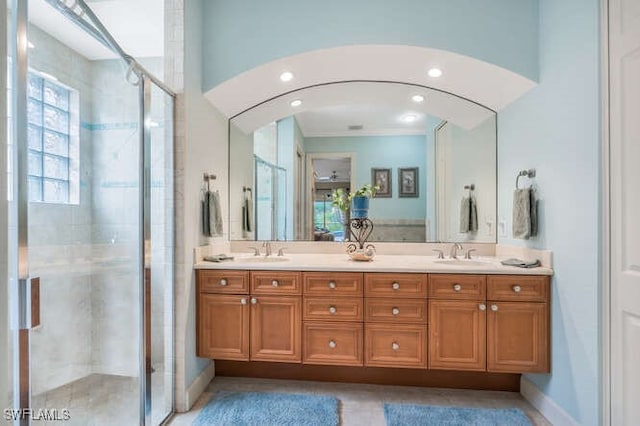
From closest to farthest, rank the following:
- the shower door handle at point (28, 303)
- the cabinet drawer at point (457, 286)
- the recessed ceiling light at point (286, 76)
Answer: the shower door handle at point (28, 303) → the cabinet drawer at point (457, 286) → the recessed ceiling light at point (286, 76)

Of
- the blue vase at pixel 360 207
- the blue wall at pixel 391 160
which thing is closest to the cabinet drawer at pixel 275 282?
the blue vase at pixel 360 207

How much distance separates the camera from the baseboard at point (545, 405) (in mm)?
1798

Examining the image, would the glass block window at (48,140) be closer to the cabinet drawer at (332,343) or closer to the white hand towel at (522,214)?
the cabinet drawer at (332,343)

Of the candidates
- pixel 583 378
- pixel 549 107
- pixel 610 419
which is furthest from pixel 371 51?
pixel 610 419

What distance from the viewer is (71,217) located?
1811mm

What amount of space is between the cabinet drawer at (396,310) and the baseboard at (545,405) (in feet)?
2.81

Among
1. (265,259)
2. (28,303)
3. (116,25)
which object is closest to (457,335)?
(265,259)

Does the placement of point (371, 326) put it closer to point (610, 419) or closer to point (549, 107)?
point (610, 419)

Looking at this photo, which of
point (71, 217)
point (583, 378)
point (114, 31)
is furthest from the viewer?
point (114, 31)

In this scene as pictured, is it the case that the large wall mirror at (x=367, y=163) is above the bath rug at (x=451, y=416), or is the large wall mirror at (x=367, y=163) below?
above

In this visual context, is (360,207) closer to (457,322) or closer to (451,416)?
(457,322)

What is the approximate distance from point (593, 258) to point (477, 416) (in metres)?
1.16

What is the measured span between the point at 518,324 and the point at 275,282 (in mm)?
1546

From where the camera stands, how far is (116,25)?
8.01ft
